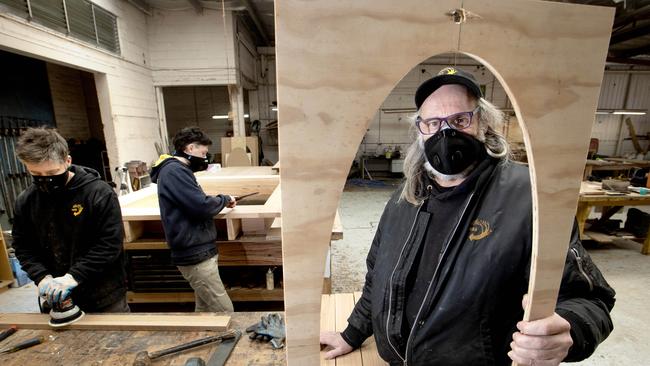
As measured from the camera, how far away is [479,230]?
0.95m

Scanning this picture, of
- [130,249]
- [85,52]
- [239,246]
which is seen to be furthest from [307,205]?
[85,52]

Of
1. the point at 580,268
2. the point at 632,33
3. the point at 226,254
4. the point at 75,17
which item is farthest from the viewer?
the point at 632,33

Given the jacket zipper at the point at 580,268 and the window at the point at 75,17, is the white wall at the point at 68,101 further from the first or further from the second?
the jacket zipper at the point at 580,268

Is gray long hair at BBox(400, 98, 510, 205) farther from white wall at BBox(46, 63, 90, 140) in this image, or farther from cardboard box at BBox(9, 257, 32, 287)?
white wall at BBox(46, 63, 90, 140)

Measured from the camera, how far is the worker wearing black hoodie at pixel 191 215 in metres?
2.26

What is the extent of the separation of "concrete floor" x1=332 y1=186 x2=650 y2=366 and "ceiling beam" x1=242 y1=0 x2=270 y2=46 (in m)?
5.36

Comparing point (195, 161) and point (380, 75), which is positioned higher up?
point (380, 75)

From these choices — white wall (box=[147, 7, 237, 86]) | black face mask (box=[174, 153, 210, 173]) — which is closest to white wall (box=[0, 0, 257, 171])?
white wall (box=[147, 7, 237, 86])

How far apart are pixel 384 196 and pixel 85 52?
23.3 ft

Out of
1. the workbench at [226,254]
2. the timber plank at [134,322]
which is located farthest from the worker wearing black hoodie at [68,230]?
the workbench at [226,254]

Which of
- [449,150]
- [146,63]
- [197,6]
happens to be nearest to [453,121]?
[449,150]

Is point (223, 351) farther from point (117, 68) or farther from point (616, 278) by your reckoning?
point (117, 68)

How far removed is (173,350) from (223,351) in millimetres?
241

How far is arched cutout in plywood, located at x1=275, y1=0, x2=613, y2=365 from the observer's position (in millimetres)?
514
